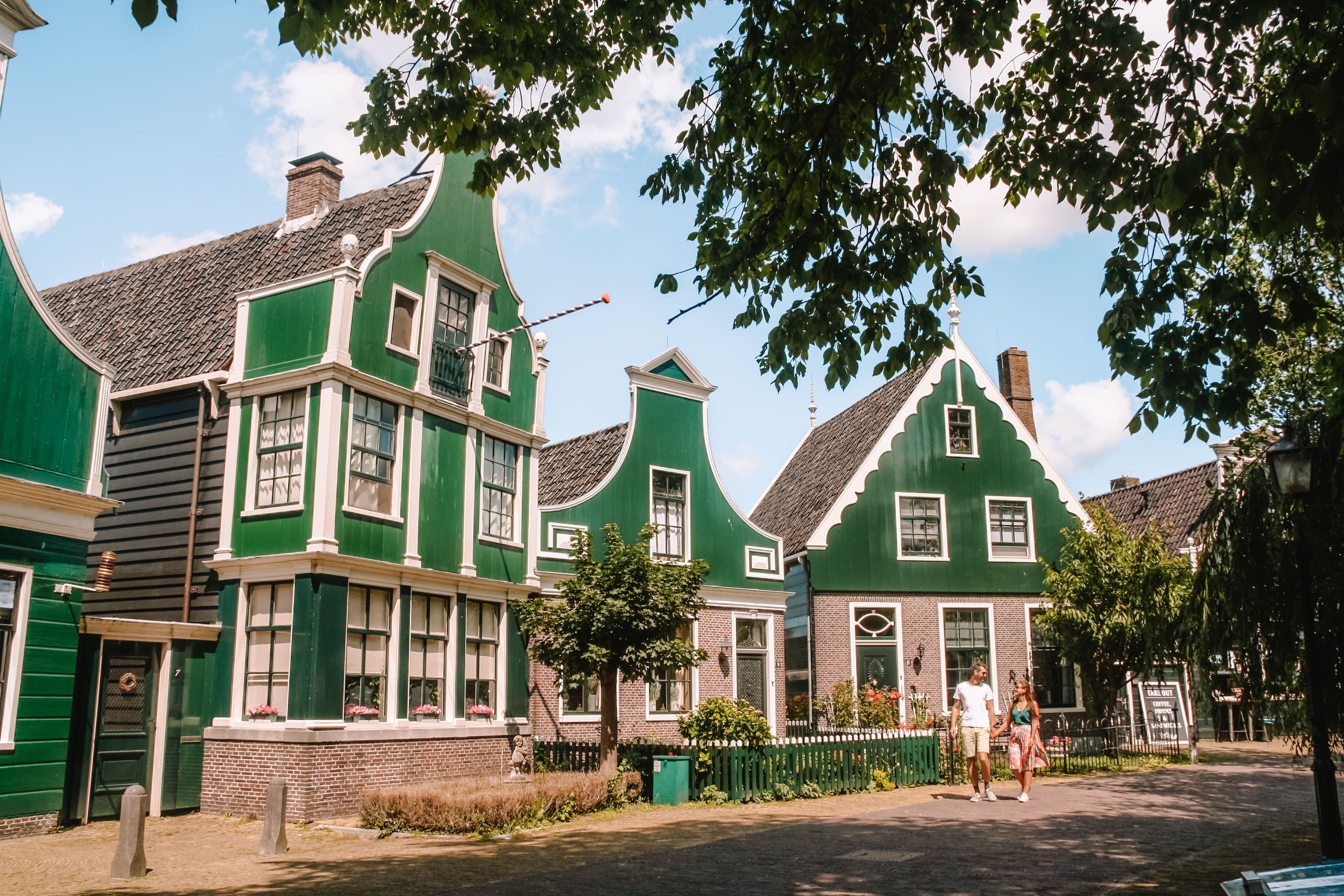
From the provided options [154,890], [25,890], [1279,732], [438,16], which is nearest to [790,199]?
[438,16]

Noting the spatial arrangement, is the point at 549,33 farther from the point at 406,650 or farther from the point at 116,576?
the point at 116,576

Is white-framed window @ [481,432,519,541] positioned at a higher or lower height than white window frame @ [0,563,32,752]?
higher

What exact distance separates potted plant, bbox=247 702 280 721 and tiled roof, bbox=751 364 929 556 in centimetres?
1496

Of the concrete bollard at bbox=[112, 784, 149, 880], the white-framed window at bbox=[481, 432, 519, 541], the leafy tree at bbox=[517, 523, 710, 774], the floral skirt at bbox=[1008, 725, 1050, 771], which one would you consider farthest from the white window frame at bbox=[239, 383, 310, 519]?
the floral skirt at bbox=[1008, 725, 1050, 771]

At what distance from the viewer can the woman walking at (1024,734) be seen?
16766 mm

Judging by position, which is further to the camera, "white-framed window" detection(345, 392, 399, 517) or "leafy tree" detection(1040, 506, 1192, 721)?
"leafy tree" detection(1040, 506, 1192, 721)

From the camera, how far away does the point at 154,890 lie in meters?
10.3

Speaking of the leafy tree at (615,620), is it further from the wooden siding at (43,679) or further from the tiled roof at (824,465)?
the tiled roof at (824,465)

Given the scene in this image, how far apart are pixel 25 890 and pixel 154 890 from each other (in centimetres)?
133

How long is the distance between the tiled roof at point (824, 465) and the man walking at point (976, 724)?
420 inches

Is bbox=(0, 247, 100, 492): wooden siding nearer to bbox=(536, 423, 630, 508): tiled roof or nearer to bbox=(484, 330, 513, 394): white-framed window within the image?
bbox=(484, 330, 513, 394): white-framed window

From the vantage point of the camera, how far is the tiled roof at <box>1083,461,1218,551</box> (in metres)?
31.5

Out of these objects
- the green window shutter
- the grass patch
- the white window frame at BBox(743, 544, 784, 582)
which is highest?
the white window frame at BBox(743, 544, 784, 582)

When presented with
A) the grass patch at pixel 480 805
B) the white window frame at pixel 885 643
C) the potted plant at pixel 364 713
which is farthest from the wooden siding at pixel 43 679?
the white window frame at pixel 885 643
